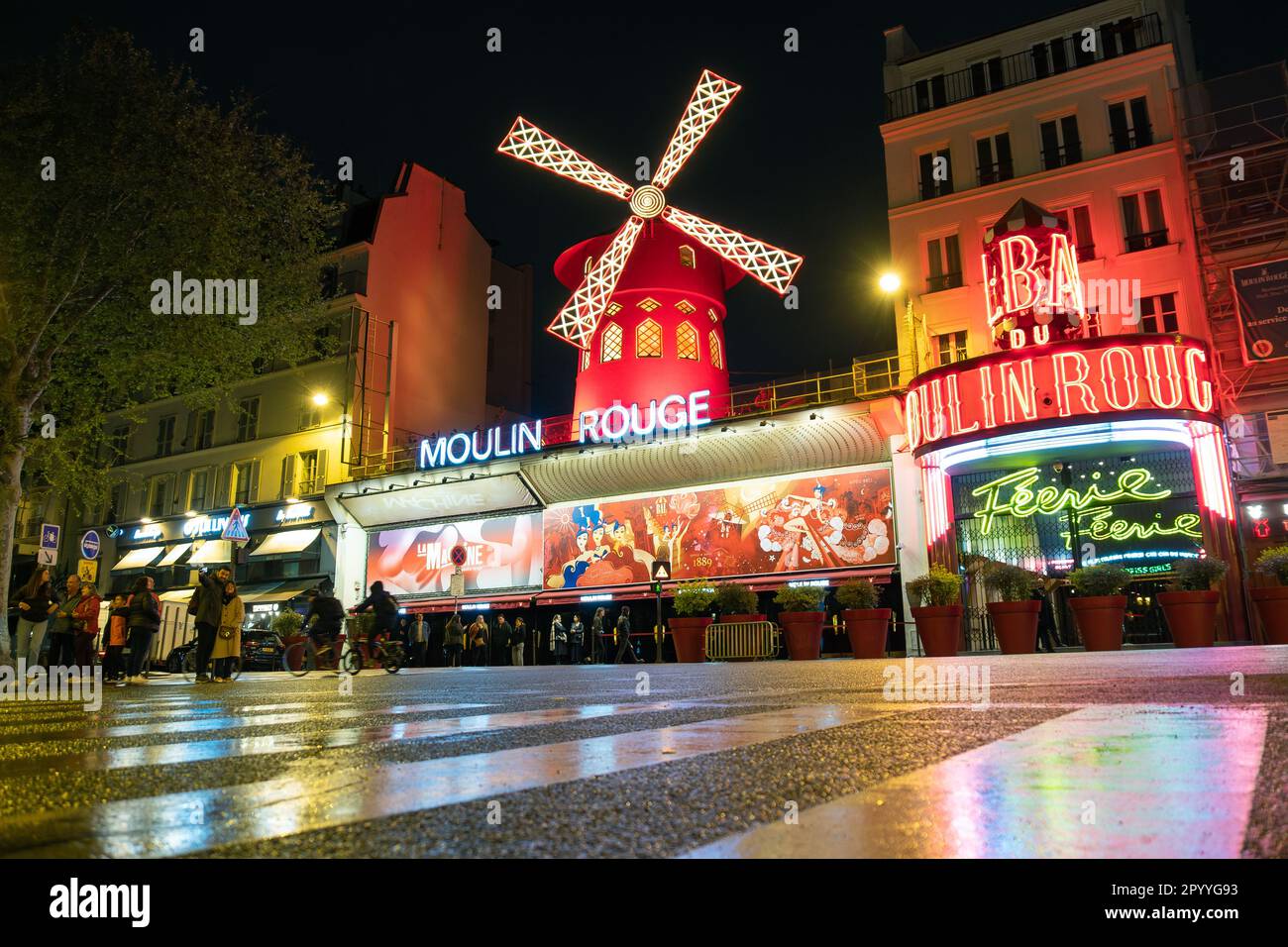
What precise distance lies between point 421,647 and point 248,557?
947 cm

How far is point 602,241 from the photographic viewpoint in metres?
28.6

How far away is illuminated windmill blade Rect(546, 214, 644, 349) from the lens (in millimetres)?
26812

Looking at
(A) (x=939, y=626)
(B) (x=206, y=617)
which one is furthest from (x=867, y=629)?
(B) (x=206, y=617)

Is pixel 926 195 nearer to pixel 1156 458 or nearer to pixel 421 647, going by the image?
pixel 1156 458

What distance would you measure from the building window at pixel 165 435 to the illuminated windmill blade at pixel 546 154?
18.7 meters

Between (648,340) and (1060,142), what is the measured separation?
1204 cm

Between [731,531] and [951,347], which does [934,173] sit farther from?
[731,531]

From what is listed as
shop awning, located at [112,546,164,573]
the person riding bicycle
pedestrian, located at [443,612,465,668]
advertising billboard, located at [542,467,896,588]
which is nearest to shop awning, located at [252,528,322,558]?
shop awning, located at [112,546,164,573]

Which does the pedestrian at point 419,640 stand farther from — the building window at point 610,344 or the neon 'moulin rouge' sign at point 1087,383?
the neon 'moulin rouge' sign at point 1087,383

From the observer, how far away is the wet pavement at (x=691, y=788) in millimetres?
1017

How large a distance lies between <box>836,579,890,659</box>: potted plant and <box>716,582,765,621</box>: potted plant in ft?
7.30

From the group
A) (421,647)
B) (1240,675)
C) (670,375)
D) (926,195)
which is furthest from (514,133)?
(1240,675)

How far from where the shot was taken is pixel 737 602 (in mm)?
17516

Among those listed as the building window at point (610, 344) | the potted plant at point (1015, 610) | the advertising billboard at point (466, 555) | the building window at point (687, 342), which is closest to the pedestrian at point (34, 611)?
the potted plant at point (1015, 610)
